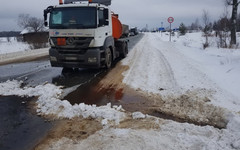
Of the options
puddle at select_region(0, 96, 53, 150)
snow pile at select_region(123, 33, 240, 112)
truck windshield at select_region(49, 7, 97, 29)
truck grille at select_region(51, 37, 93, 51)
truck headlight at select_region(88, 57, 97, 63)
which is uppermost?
truck windshield at select_region(49, 7, 97, 29)

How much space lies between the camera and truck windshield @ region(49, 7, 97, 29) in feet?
26.0

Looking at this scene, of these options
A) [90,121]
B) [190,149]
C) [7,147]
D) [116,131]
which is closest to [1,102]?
[7,147]

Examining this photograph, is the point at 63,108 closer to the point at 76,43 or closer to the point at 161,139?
the point at 161,139

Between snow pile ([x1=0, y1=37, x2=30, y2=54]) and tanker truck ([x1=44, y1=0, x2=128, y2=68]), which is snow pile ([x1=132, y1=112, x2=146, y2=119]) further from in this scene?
snow pile ([x1=0, y1=37, x2=30, y2=54])

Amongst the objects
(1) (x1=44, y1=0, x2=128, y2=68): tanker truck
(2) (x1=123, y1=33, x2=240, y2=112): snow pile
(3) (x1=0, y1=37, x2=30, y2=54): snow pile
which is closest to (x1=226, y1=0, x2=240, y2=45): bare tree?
(2) (x1=123, y1=33, x2=240, y2=112): snow pile

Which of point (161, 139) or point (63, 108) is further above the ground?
point (63, 108)

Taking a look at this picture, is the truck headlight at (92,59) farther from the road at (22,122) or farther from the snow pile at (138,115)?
the snow pile at (138,115)

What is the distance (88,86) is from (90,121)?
2841 mm

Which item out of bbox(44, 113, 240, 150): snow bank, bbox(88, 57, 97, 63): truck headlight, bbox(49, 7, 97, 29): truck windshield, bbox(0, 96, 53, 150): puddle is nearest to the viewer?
bbox(44, 113, 240, 150): snow bank

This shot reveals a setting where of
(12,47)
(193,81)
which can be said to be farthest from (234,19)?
(12,47)

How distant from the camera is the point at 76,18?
315 inches

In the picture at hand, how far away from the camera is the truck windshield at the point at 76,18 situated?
793cm

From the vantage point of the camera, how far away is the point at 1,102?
5.70m

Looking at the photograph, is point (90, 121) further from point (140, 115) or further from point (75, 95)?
point (75, 95)
